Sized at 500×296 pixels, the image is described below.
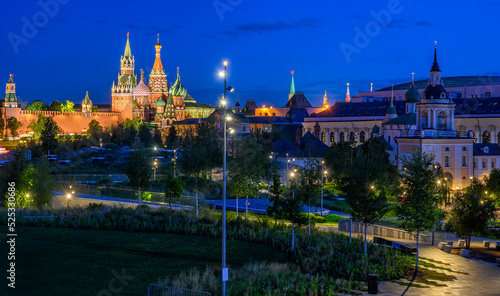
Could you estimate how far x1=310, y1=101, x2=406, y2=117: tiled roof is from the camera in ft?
372

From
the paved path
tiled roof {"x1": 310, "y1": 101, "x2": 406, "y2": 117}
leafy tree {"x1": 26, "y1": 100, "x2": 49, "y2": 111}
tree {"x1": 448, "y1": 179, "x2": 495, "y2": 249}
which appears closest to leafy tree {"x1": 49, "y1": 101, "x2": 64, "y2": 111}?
leafy tree {"x1": 26, "y1": 100, "x2": 49, "y2": 111}

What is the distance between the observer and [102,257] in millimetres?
25172

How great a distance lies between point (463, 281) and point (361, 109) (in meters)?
94.6

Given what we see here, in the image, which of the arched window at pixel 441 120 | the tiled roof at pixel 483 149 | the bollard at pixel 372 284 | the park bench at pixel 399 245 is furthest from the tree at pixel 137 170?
the tiled roof at pixel 483 149

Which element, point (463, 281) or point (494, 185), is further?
point (494, 185)

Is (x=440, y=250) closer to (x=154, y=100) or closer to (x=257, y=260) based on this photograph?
(x=257, y=260)

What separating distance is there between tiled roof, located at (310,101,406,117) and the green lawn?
84412 mm

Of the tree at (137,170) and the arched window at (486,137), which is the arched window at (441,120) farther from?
the tree at (137,170)

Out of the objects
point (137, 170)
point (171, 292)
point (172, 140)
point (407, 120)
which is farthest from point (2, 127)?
point (171, 292)

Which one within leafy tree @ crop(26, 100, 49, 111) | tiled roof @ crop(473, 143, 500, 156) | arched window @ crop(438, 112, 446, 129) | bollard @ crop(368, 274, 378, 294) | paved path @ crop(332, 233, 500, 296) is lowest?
paved path @ crop(332, 233, 500, 296)

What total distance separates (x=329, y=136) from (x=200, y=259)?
318 ft

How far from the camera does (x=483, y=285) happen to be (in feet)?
82.7

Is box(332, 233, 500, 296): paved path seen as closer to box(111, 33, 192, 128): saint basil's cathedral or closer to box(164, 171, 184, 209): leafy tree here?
box(164, 171, 184, 209): leafy tree

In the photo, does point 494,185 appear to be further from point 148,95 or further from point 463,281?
point 148,95
